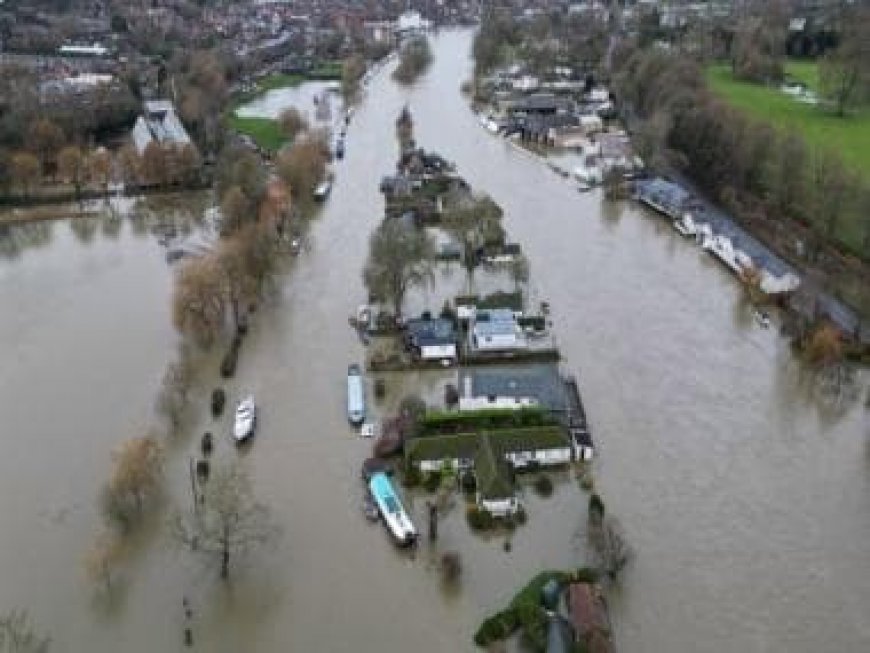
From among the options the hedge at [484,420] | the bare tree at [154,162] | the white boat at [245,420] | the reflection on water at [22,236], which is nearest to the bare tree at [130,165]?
the bare tree at [154,162]

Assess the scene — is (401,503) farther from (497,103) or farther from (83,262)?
Result: (497,103)

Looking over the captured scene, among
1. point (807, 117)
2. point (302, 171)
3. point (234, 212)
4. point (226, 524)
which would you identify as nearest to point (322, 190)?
point (302, 171)

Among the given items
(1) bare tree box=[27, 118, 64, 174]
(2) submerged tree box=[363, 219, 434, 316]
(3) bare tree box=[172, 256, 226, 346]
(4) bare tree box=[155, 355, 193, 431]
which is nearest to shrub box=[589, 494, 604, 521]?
(2) submerged tree box=[363, 219, 434, 316]

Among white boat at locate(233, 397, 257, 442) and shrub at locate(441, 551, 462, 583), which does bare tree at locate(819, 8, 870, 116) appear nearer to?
white boat at locate(233, 397, 257, 442)

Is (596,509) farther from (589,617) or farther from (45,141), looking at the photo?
(45,141)

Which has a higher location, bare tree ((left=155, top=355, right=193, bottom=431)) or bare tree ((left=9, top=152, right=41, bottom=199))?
bare tree ((left=9, top=152, right=41, bottom=199))

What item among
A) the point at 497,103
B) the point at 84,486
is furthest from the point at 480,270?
the point at 497,103

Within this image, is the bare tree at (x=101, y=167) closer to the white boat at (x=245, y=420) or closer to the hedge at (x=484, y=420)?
the white boat at (x=245, y=420)
